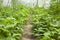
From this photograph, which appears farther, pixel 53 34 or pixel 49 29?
pixel 49 29

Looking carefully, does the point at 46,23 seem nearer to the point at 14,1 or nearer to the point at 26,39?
the point at 26,39

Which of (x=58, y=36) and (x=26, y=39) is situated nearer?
(x=58, y=36)

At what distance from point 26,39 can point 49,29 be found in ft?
4.27

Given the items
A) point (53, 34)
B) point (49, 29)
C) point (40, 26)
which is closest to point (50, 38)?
point (53, 34)

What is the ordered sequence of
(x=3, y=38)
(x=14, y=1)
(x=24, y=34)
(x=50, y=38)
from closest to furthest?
(x=3, y=38), (x=50, y=38), (x=24, y=34), (x=14, y=1)

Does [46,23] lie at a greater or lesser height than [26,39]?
greater

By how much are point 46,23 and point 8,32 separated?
2647mm

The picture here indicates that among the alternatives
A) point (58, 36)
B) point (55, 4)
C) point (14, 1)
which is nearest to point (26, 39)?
point (58, 36)

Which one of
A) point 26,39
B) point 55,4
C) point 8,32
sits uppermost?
point 55,4

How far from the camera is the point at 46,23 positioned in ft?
26.8

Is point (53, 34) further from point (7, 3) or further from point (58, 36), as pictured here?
point (7, 3)


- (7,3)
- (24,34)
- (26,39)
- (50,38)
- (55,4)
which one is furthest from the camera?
(7,3)

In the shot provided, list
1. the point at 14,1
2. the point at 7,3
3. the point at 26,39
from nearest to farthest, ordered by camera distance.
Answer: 1. the point at 26,39
2. the point at 14,1
3. the point at 7,3

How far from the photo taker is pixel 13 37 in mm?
6180
